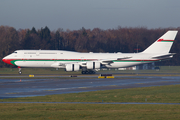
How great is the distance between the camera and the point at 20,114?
602 inches

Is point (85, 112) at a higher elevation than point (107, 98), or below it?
below

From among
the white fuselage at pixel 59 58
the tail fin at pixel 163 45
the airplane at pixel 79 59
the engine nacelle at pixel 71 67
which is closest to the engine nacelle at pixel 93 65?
the airplane at pixel 79 59

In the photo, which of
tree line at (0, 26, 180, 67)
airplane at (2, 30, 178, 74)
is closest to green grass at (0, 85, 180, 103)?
airplane at (2, 30, 178, 74)

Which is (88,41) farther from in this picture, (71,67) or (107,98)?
(107,98)

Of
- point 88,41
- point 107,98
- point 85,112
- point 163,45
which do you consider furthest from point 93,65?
point 88,41

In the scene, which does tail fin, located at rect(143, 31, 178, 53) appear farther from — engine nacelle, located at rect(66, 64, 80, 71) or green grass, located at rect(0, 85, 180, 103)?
green grass, located at rect(0, 85, 180, 103)

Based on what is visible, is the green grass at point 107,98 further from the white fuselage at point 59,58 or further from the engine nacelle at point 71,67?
the white fuselage at point 59,58

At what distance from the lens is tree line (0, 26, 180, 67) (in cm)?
9950

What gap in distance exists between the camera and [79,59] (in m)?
57.7

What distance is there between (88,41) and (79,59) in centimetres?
6759

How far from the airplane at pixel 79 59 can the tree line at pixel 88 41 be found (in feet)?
105

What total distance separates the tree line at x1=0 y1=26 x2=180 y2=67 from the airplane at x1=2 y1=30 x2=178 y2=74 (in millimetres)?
32146

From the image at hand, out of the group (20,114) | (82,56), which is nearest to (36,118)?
(20,114)

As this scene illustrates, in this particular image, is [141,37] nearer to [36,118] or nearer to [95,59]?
[95,59]
